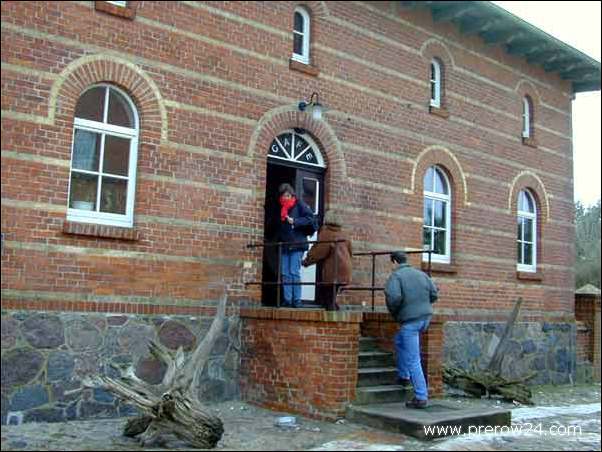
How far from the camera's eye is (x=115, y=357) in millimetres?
9391

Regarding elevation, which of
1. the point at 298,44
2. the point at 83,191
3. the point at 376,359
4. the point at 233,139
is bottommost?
the point at 376,359

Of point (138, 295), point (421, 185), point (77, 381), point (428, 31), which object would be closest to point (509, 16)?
point (428, 31)

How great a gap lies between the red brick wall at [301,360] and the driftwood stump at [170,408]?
6.43ft

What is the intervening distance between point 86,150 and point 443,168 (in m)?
7.36

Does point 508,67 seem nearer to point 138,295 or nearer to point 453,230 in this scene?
point 453,230

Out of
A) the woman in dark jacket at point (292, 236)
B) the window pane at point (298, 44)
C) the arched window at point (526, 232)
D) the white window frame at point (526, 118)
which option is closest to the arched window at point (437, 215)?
the arched window at point (526, 232)

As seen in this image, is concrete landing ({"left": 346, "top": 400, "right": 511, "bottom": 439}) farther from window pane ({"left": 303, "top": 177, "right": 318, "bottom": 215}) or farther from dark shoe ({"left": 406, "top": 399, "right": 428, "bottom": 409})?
window pane ({"left": 303, "top": 177, "right": 318, "bottom": 215})

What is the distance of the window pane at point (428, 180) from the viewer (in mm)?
14195

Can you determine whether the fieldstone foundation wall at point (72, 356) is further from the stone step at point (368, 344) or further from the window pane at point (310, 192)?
the window pane at point (310, 192)

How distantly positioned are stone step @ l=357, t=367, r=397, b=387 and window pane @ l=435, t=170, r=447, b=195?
4878 millimetres

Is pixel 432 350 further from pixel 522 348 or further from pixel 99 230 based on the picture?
pixel 522 348

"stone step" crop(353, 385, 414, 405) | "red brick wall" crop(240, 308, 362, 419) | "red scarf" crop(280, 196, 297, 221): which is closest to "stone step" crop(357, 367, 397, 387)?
"stone step" crop(353, 385, 414, 405)

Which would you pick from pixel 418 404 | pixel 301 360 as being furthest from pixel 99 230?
pixel 418 404

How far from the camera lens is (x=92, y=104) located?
9680mm
